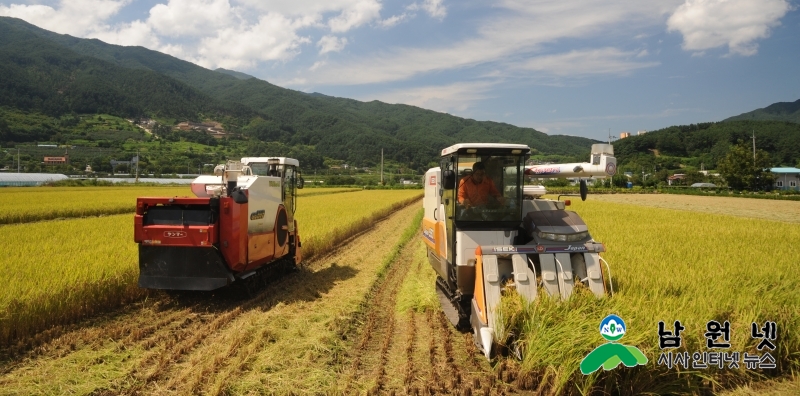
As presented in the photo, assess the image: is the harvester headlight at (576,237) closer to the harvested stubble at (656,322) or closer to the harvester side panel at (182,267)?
the harvested stubble at (656,322)

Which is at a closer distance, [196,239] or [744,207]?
[196,239]

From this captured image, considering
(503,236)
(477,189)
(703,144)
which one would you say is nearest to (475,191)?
(477,189)

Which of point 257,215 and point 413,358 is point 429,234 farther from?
point 257,215

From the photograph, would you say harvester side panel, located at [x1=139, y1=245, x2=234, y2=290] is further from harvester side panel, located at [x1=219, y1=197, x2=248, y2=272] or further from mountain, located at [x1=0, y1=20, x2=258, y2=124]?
mountain, located at [x1=0, y1=20, x2=258, y2=124]

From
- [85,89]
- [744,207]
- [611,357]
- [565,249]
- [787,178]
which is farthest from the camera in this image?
[85,89]

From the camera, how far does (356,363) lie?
211 inches

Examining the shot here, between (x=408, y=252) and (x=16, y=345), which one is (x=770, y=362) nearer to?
(x=16, y=345)

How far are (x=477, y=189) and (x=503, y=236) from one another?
73cm

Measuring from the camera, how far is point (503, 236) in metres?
6.26

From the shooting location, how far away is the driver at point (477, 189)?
245 inches

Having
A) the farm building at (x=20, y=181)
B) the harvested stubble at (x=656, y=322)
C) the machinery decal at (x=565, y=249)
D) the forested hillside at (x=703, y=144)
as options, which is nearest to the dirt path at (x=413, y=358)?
the harvested stubble at (x=656, y=322)

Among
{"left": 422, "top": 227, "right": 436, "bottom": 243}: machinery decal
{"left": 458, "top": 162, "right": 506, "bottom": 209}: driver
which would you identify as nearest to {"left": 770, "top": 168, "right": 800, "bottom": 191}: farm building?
{"left": 422, "top": 227, "right": 436, "bottom": 243}: machinery decal

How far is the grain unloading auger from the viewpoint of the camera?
5309 mm

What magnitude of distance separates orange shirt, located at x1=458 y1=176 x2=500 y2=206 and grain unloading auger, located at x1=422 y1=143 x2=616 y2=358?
0.01m
